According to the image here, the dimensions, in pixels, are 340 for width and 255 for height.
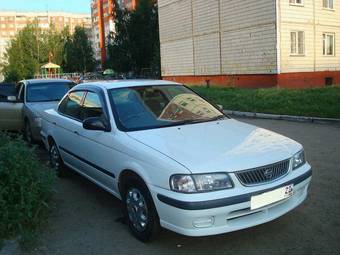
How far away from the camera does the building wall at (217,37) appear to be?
21953mm

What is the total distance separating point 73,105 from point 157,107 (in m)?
1.76

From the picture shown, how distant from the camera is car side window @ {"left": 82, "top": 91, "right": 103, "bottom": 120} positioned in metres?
5.65

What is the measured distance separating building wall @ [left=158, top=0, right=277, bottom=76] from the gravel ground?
16.5 metres

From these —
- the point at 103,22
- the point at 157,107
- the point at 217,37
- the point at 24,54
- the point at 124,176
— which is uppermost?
the point at 103,22

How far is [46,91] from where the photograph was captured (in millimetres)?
10984

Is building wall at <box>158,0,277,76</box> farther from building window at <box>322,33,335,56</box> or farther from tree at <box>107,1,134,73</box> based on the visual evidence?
tree at <box>107,1,134,73</box>

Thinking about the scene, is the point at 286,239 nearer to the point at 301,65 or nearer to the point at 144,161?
the point at 144,161

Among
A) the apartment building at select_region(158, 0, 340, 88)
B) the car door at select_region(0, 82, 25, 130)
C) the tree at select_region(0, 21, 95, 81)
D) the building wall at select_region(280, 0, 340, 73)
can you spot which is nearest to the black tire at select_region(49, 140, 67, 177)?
the car door at select_region(0, 82, 25, 130)

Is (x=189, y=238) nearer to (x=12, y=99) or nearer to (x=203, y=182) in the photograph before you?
(x=203, y=182)

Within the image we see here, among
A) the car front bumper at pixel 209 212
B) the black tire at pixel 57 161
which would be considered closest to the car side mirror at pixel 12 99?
the black tire at pixel 57 161

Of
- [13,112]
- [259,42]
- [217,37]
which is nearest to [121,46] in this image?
[217,37]

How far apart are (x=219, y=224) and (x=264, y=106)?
34.7 feet

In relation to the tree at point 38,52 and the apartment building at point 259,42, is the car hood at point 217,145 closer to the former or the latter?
the apartment building at point 259,42

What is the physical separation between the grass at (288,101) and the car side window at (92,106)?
221 inches
